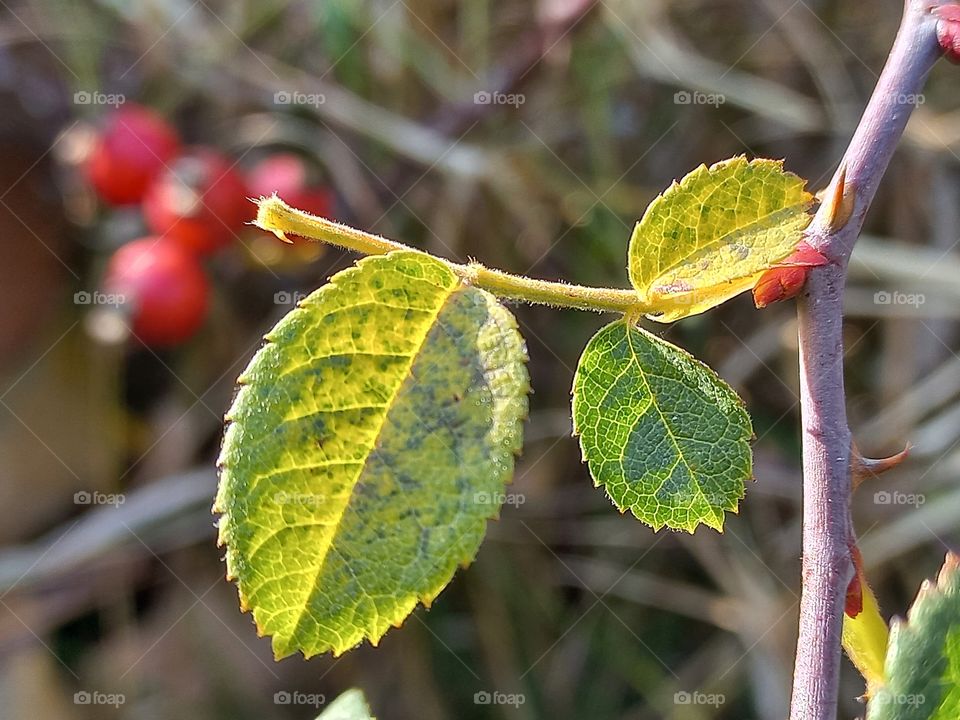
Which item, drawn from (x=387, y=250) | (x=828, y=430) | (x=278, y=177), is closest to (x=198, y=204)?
(x=278, y=177)

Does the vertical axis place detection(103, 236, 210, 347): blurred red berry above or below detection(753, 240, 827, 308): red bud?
above

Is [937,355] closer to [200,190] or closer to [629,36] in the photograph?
[629,36]

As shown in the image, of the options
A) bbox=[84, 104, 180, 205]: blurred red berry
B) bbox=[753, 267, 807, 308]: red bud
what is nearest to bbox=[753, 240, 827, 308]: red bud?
bbox=[753, 267, 807, 308]: red bud

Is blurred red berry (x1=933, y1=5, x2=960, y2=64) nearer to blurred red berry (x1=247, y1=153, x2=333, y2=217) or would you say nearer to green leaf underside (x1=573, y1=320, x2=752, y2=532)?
green leaf underside (x1=573, y1=320, x2=752, y2=532)

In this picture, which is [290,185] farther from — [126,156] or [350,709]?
[350,709]

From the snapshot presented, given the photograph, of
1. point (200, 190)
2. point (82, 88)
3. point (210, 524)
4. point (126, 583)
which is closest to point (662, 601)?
point (210, 524)

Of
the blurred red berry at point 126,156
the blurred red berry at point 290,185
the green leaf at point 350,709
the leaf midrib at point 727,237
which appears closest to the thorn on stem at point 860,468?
the leaf midrib at point 727,237
